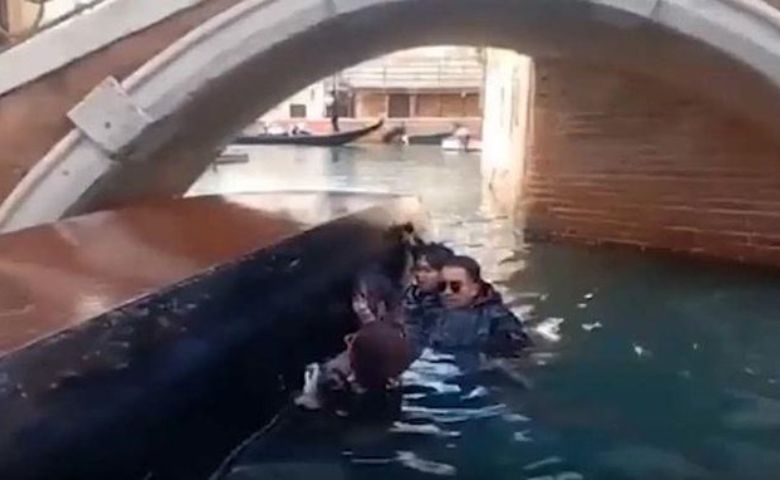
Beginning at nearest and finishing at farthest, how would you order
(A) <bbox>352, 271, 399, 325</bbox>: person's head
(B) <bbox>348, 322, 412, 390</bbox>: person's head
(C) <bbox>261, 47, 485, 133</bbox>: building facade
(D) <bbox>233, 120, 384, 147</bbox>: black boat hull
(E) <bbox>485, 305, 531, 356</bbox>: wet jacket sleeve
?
(B) <bbox>348, 322, 412, 390</bbox>: person's head < (A) <bbox>352, 271, 399, 325</bbox>: person's head < (E) <bbox>485, 305, 531, 356</bbox>: wet jacket sleeve < (D) <bbox>233, 120, 384, 147</bbox>: black boat hull < (C) <bbox>261, 47, 485, 133</bbox>: building facade

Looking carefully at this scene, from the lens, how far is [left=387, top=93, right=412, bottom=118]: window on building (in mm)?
26516

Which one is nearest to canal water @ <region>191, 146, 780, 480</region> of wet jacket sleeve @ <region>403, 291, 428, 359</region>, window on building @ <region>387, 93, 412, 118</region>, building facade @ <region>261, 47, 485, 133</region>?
wet jacket sleeve @ <region>403, 291, 428, 359</region>

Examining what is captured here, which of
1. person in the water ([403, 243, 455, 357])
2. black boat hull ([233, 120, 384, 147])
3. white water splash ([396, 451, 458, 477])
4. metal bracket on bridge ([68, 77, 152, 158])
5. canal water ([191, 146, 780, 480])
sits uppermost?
metal bracket on bridge ([68, 77, 152, 158])

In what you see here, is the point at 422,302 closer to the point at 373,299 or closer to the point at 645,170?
the point at 373,299

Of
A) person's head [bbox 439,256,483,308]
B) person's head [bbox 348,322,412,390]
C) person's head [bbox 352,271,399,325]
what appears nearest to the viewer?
person's head [bbox 348,322,412,390]

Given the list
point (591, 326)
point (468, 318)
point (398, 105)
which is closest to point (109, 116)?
point (468, 318)

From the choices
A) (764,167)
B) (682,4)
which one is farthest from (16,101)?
(764,167)

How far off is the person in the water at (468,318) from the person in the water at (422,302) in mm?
26

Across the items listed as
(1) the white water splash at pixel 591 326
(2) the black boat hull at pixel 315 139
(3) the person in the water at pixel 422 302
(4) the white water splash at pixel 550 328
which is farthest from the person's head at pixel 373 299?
(2) the black boat hull at pixel 315 139

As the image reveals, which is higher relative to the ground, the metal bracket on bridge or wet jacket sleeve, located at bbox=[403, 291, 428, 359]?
the metal bracket on bridge

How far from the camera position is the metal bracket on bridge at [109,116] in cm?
400

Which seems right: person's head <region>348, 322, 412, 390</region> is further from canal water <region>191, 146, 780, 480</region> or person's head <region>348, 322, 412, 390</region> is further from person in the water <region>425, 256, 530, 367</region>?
person in the water <region>425, 256, 530, 367</region>

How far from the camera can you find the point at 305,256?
3.65 meters

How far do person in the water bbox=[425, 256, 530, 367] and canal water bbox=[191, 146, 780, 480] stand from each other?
0.08 m
